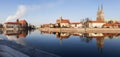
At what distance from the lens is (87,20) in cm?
16975

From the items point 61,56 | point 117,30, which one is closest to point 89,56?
point 61,56

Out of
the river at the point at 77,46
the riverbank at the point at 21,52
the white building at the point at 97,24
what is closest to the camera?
the riverbank at the point at 21,52

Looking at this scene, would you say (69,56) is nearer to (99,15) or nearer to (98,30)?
(98,30)

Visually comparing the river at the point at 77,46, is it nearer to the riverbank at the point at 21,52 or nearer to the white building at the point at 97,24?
the riverbank at the point at 21,52

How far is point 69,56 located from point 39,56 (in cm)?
472

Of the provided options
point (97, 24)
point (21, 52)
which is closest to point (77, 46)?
point (21, 52)

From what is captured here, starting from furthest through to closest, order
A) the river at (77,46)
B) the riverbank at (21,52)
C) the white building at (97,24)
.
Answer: the white building at (97,24) < the river at (77,46) < the riverbank at (21,52)

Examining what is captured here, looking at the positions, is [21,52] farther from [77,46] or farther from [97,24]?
[97,24]

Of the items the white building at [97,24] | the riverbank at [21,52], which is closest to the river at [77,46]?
the riverbank at [21,52]

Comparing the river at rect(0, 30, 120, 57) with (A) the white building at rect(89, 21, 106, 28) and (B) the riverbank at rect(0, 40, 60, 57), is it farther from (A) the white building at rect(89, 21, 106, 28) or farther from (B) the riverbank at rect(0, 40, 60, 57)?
(A) the white building at rect(89, 21, 106, 28)

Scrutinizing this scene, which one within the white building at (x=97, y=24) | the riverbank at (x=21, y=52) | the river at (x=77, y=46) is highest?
the white building at (x=97, y=24)

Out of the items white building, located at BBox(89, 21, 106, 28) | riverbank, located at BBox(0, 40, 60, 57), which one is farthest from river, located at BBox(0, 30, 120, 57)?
white building, located at BBox(89, 21, 106, 28)

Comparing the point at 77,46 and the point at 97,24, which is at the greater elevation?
the point at 97,24

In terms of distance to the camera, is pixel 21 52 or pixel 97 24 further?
pixel 97 24
